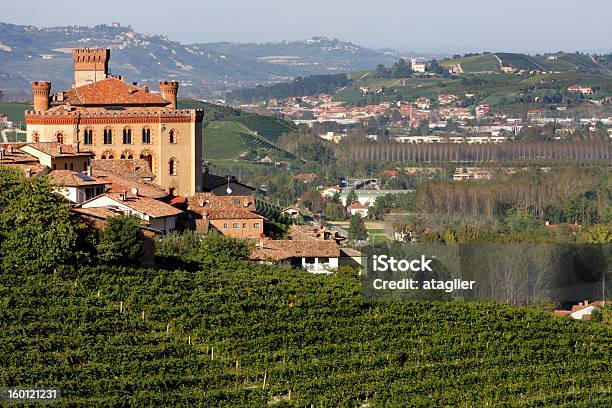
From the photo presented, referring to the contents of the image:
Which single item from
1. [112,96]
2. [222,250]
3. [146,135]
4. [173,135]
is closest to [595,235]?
[173,135]

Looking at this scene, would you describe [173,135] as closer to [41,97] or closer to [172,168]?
[172,168]

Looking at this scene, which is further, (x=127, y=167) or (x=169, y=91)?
(x=169, y=91)

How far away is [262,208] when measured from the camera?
2452 inches

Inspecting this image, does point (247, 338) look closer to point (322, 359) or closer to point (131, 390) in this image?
point (322, 359)

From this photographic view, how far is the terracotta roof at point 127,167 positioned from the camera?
2061 inches

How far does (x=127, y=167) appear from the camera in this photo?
176ft

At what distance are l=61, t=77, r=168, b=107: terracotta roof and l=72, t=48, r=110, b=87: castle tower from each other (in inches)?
255

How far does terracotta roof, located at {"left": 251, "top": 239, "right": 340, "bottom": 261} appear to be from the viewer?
45.0 meters

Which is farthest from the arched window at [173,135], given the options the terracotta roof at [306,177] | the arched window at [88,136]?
the terracotta roof at [306,177]

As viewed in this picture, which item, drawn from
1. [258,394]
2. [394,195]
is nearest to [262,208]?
[258,394]

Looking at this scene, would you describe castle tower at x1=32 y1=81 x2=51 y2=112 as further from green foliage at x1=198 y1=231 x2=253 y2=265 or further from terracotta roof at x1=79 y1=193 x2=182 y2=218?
green foliage at x1=198 y1=231 x2=253 y2=265

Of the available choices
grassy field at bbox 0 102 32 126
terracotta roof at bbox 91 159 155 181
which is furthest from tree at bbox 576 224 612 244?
grassy field at bbox 0 102 32 126

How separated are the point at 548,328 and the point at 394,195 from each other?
242 feet

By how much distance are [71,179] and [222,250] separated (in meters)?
5.80
